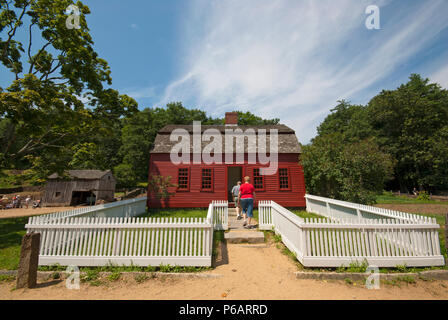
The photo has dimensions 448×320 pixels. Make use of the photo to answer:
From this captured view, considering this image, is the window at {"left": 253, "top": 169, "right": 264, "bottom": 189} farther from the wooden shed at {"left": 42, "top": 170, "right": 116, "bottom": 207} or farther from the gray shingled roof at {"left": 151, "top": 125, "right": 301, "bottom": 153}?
the wooden shed at {"left": 42, "top": 170, "right": 116, "bottom": 207}

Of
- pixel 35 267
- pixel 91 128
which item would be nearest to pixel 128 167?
pixel 91 128

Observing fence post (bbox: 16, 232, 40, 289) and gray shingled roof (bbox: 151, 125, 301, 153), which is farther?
gray shingled roof (bbox: 151, 125, 301, 153)

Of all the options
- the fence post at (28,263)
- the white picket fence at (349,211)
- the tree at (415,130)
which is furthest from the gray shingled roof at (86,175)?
the tree at (415,130)

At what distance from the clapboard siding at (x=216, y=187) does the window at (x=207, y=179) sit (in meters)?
0.23

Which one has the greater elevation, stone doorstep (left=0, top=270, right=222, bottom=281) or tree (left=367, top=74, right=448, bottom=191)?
tree (left=367, top=74, right=448, bottom=191)

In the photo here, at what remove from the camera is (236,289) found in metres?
3.41

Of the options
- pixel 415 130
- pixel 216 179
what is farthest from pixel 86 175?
pixel 415 130

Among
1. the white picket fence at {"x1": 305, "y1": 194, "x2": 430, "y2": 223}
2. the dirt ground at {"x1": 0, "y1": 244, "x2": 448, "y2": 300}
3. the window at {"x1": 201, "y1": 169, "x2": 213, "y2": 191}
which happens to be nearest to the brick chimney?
the window at {"x1": 201, "y1": 169, "x2": 213, "y2": 191}

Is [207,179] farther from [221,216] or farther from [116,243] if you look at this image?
[116,243]

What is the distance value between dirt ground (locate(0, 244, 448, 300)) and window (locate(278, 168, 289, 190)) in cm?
937

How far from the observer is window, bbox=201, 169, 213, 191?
1299 centimetres

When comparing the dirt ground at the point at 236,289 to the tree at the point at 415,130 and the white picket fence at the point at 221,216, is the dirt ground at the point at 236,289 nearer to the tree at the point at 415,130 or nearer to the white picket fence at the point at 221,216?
the white picket fence at the point at 221,216

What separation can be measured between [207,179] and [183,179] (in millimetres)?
1777
